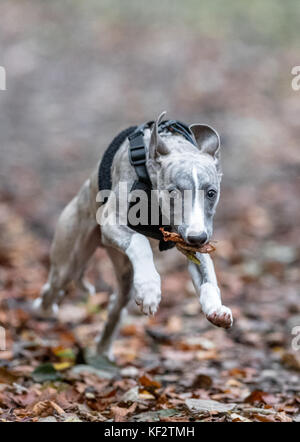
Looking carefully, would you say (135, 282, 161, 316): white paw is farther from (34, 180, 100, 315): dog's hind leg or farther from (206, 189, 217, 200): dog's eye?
(34, 180, 100, 315): dog's hind leg

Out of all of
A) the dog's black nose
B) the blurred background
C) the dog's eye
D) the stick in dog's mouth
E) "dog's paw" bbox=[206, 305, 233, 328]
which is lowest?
"dog's paw" bbox=[206, 305, 233, 328]

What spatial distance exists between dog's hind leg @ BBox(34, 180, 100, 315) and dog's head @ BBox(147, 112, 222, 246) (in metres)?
1.35

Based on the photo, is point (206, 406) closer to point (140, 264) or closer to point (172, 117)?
point (140, 264)

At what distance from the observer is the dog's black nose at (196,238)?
3.93m

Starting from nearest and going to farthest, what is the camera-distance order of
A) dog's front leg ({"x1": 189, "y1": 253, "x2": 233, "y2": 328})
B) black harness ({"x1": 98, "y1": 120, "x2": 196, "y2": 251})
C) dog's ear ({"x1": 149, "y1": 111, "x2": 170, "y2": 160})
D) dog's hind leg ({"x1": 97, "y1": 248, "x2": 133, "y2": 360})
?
1. dog's front leg ({"x1": 189, "y1": 253, "x2": 233, "y2": 328})
2. dog's ear ({"x1": 149, "y1": 111, "x2": 170, "y2": 160})
3. black harness ({"x1": 98, "y1": 120, "x2": 196, "y2": 251})
4. dog's hind leg ({"x1": 97, "y1": 248, "x2": 133, "y2": 360})

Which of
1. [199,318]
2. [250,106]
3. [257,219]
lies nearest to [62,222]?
[199,318]

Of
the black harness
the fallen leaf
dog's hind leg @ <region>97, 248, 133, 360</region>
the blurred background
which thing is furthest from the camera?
the blurred background

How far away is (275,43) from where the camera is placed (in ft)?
64.5

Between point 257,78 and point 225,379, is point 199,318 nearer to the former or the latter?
point 225,379

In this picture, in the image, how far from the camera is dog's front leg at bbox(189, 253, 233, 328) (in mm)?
4043

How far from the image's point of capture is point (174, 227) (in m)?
4.25

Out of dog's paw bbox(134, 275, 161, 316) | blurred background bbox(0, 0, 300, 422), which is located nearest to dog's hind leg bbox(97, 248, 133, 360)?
blurred background bbox(0, 0, 300, 422)

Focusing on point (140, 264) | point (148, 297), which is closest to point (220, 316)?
point (148, 297)
